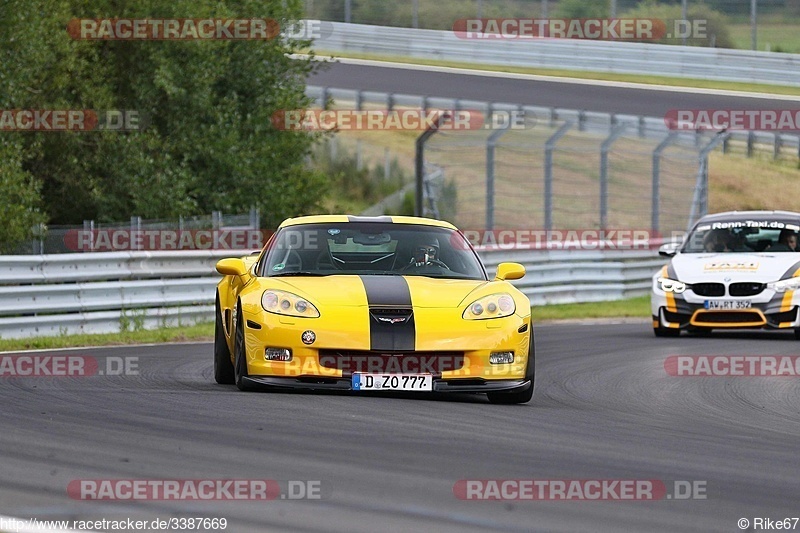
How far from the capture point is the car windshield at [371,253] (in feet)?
33.6

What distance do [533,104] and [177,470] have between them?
29655 mm

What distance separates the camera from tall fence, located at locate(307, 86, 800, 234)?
102 ft

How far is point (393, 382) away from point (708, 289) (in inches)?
317

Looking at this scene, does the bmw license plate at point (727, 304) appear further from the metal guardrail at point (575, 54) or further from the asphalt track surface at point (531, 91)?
the metal guardrail at point (575, 54)

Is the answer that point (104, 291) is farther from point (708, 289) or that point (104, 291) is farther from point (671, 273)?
point (708, 289)

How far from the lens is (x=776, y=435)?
8344mm

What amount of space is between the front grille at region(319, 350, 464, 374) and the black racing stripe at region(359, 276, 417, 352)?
55 mm

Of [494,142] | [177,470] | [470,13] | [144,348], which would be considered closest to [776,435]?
[177,470]

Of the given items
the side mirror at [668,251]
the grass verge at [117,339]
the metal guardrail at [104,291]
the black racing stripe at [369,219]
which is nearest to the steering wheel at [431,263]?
the black racing stripe at [369,219]

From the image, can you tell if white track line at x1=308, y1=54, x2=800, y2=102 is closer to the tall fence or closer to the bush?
the tall fence

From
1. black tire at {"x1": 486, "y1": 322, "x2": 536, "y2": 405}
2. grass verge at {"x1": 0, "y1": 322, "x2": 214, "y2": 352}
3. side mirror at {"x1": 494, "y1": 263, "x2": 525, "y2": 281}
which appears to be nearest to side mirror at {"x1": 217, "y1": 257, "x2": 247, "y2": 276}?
side mirror at {"x1": 494, "y1": 263, "x2": 525, "y2": 281}

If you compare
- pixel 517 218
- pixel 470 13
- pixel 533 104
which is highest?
pixel 470 13

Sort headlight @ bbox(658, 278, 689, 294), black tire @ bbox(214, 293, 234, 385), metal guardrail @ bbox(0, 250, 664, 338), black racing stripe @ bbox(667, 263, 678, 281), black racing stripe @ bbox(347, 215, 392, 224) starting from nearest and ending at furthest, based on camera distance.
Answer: black tire @ bbox(214, 293, 234, 385)
black racing stripe @ bbox(347, 215, 392, 224)
metal guardrail @ bbox(0, 250, 664, 338)
headlight @ bbox(658, 278, 689, 294)
black racing stripe @ bbox(667, 263, 678, 281)

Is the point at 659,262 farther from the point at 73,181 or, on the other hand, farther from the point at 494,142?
the point at 73,181
